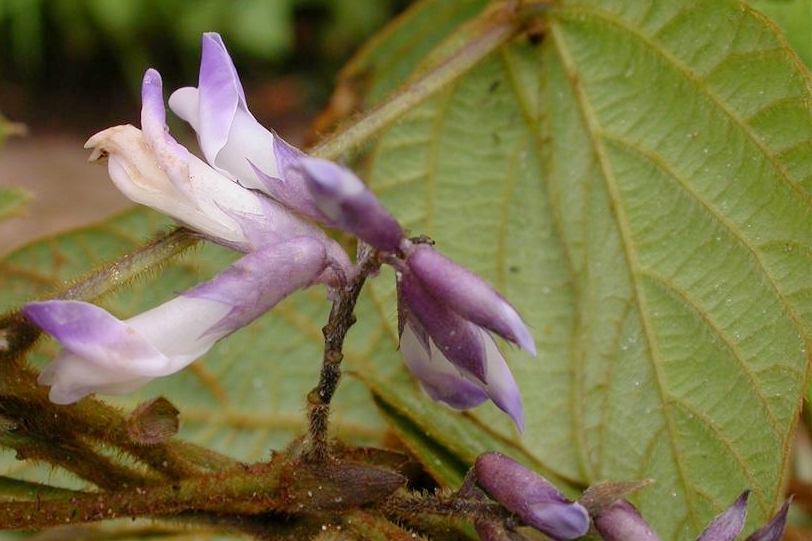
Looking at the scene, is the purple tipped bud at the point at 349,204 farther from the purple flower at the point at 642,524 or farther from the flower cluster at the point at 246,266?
the purple flower at the point at 642,524

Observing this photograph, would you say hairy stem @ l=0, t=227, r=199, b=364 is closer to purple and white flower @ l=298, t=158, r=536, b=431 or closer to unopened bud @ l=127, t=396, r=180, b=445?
unopened bud @ l=127, t=396, r=180, b=445

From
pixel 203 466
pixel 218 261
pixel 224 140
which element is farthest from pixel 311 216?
pixel 218 261

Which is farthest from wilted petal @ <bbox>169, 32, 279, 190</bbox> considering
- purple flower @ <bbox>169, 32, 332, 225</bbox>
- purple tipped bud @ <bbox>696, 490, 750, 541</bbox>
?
purple tipped bud @ <bbox>696, 490, 750, 541</bbox>

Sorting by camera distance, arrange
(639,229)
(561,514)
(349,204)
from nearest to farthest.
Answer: (349,204) → (561,514) → (639,229)

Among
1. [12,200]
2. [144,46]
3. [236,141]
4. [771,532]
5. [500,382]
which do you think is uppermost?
[144,46]

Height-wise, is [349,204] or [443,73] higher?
[443,73]

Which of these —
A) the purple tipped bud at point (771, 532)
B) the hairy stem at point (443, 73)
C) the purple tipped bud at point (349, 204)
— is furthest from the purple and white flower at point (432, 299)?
the hairy stem at point (443, 73)

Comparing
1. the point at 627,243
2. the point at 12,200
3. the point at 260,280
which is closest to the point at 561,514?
the point at 260,280

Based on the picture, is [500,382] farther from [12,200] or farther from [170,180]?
[12,200]
